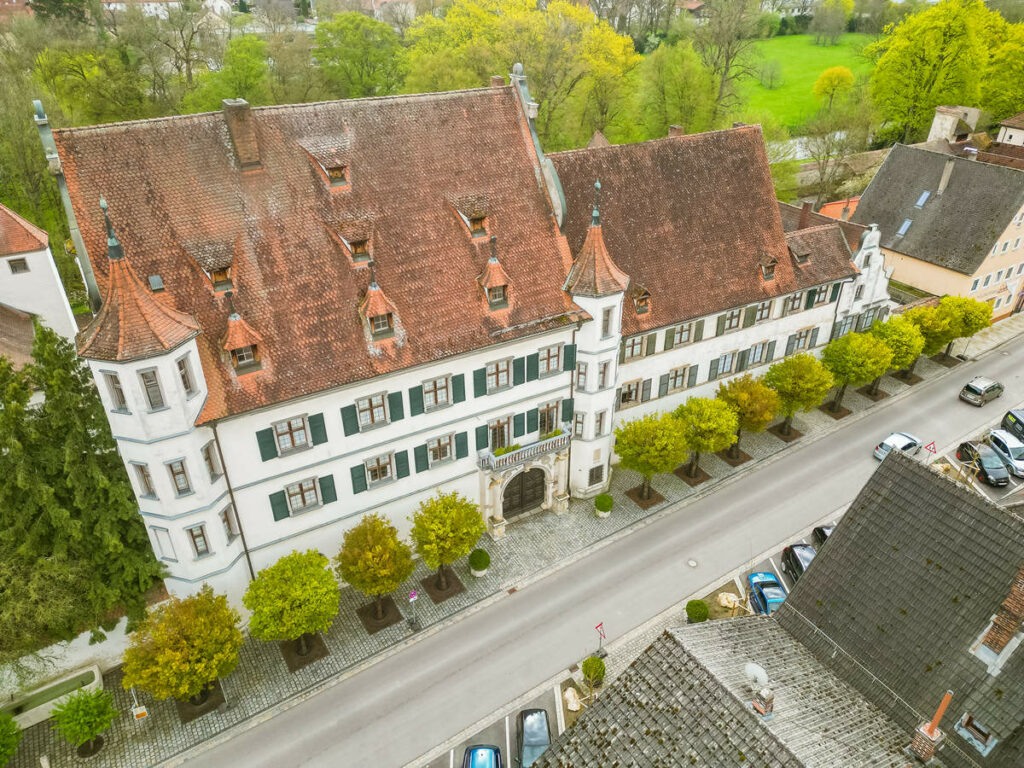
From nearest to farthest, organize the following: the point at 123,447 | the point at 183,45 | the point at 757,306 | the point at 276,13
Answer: the point at 123,447 → the point at 757,306 → the point at 183,45 → the point at 276,13

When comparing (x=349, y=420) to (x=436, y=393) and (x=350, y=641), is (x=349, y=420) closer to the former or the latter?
(x=436, y=393)

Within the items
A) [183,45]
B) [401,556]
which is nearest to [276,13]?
[183,45]

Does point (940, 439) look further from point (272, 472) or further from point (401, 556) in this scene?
point (272, 472)

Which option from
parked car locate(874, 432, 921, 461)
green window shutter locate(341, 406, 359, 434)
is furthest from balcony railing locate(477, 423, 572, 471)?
parked car locate(874, 432, 921, 461)

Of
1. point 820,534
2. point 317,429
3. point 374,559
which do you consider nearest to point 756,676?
point 374,559

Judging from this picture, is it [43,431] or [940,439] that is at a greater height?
[43,431]

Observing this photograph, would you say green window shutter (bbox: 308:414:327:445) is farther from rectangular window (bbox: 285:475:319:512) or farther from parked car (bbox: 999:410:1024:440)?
parked car (bbox: 999:410:1024:440)
